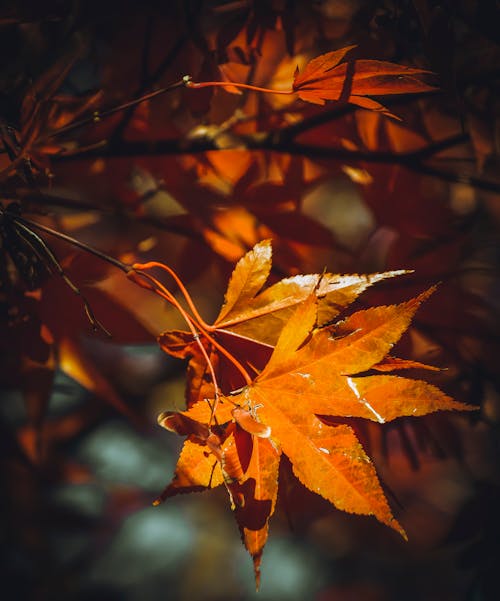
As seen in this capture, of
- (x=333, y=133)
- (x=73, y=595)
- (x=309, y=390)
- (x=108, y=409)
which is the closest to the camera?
(x=309, y=390)

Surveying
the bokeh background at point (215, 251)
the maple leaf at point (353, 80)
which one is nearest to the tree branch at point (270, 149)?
the bokeh background at point (215, 251)

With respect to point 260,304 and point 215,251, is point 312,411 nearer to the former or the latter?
point 260,304

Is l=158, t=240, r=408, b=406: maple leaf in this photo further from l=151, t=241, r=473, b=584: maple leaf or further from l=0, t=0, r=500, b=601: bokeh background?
l=0, t=0, r=500, b=601: bokeh background

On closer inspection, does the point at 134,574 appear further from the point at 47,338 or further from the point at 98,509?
the point at 47,338

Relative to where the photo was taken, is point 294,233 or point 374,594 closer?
point 294,233

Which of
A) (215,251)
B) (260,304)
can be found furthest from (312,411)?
(215,251)

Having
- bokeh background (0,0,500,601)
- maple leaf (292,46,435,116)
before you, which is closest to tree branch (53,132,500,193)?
bokeh background (0,0,500,601)

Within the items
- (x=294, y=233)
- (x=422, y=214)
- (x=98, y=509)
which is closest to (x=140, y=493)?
(x=98, y=509)
